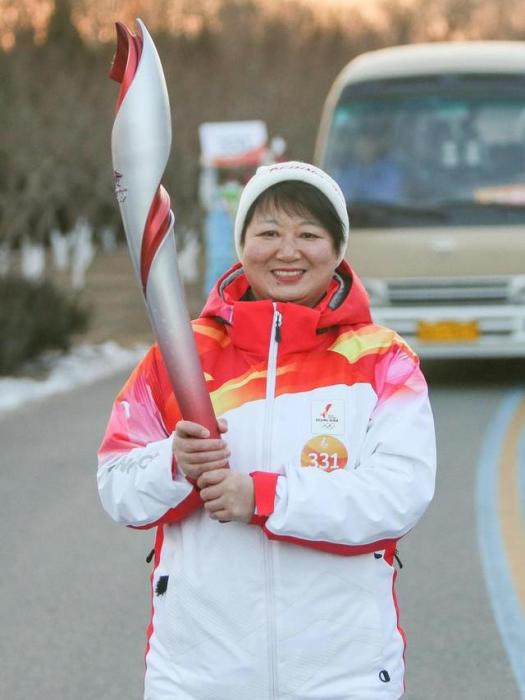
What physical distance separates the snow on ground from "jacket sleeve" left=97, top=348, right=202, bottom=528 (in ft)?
29.4

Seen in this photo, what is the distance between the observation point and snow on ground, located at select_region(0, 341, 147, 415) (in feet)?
41.5

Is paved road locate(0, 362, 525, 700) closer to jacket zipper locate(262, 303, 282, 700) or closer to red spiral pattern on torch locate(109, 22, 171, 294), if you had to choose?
jacket zipper locate(262, 303, 282, 700)

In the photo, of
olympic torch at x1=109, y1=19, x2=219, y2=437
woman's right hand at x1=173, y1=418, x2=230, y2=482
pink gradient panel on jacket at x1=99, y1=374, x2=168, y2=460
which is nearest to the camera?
olympic torch at x1=109, y1=19, x2=219, y2=437

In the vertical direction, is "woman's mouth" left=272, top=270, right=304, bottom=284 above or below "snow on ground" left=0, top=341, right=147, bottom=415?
above

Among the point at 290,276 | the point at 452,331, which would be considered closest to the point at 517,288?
the point at 452,331

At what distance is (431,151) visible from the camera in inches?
506

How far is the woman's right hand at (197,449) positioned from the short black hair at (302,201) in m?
0.50

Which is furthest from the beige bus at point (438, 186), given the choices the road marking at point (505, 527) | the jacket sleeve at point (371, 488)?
the jacket sleeve at point (371, 488)

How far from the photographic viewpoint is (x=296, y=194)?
2.87m

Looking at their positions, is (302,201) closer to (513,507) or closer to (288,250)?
(288,250)

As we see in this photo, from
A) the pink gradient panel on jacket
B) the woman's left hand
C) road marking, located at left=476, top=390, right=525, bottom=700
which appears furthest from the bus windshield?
the woman's left hand

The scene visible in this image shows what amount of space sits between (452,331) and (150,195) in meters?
9.91

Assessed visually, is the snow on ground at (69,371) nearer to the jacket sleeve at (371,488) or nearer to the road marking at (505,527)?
the road marking at (505,527)

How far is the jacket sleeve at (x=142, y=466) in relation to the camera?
270cm
